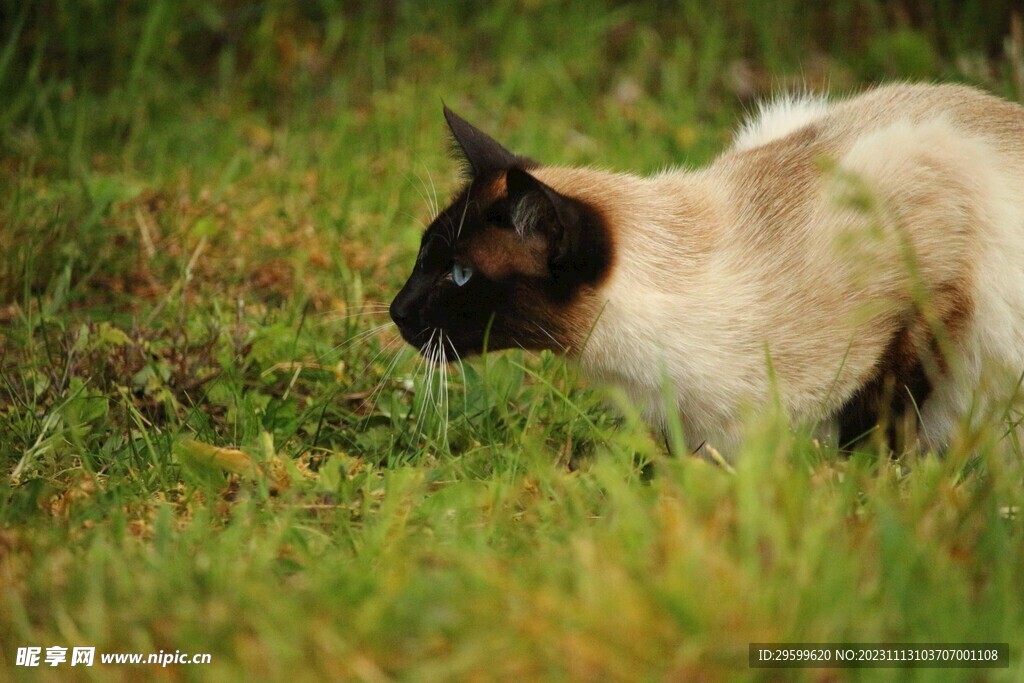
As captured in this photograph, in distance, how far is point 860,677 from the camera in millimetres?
1743

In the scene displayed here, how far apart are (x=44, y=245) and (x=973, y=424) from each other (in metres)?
2.97

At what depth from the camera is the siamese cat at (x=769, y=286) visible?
281 cm

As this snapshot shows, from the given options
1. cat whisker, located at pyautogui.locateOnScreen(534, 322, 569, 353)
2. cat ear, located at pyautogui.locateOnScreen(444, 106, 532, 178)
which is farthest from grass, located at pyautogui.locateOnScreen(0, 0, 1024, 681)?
cat ear, located at pyautogui.locateOnScreen(444, 106, 532, 178)

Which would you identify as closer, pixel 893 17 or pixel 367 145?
pixel 367 145

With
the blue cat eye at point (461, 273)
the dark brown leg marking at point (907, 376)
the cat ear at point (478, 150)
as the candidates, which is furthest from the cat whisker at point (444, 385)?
the dark brown leg marking at point (907, 376)

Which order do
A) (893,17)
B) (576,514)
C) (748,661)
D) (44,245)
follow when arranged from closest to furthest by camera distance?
(748,661) → (576,514) → (44,245) → (893,17)

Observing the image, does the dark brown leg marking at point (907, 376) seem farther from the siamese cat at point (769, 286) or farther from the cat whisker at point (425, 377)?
the cat whisker at point (425, 377)

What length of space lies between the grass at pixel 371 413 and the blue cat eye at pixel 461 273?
0.95 feet

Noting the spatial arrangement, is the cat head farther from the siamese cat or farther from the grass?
the grass

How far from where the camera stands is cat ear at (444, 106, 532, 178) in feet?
10.2

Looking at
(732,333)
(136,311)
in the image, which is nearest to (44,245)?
(136,311)

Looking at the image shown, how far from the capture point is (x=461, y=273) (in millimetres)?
2975

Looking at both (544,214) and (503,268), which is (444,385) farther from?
(544,214)

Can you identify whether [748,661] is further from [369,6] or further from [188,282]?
[369,6]
